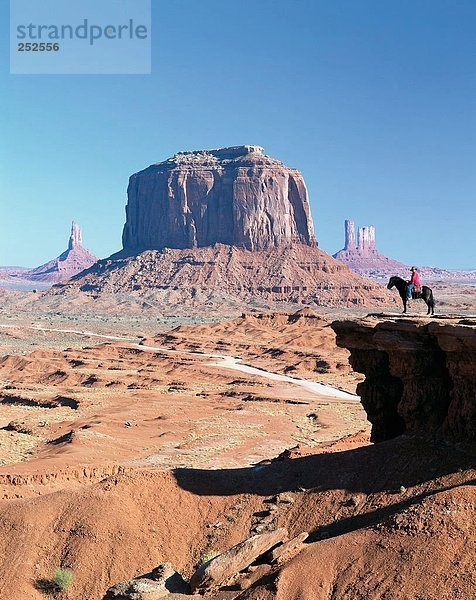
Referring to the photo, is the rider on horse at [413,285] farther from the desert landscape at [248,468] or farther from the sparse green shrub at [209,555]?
the sparse green shrub at [209,555]

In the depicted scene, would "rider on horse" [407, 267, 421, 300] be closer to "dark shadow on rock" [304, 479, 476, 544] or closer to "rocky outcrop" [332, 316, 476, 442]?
"rocky outcrop" [332, 316, 476, 442]

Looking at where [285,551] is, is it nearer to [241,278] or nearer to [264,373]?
[264,373]

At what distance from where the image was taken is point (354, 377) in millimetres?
63375

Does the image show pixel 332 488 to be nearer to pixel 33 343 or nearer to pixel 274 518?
pixel 274 518

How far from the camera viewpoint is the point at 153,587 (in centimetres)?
1373

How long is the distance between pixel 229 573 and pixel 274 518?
3050mm

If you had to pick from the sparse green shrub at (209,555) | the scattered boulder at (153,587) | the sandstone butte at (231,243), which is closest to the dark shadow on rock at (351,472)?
the sparse green shrub at (209,555)

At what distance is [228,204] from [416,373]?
471 ft

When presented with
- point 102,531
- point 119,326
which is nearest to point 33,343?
point 119,326

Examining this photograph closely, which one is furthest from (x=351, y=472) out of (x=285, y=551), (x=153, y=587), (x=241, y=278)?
(x=241, y=278)

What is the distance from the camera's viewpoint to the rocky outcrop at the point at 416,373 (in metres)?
17.8

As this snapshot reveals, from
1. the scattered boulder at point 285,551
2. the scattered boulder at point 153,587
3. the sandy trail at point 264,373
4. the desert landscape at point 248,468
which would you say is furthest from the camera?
the sandy trail at point 264,373

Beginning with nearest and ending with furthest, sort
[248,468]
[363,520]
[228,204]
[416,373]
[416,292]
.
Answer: [363,520]
[416,373]
[248,468]
[416,292]
[228,204]

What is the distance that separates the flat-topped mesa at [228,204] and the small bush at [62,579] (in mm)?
144806
